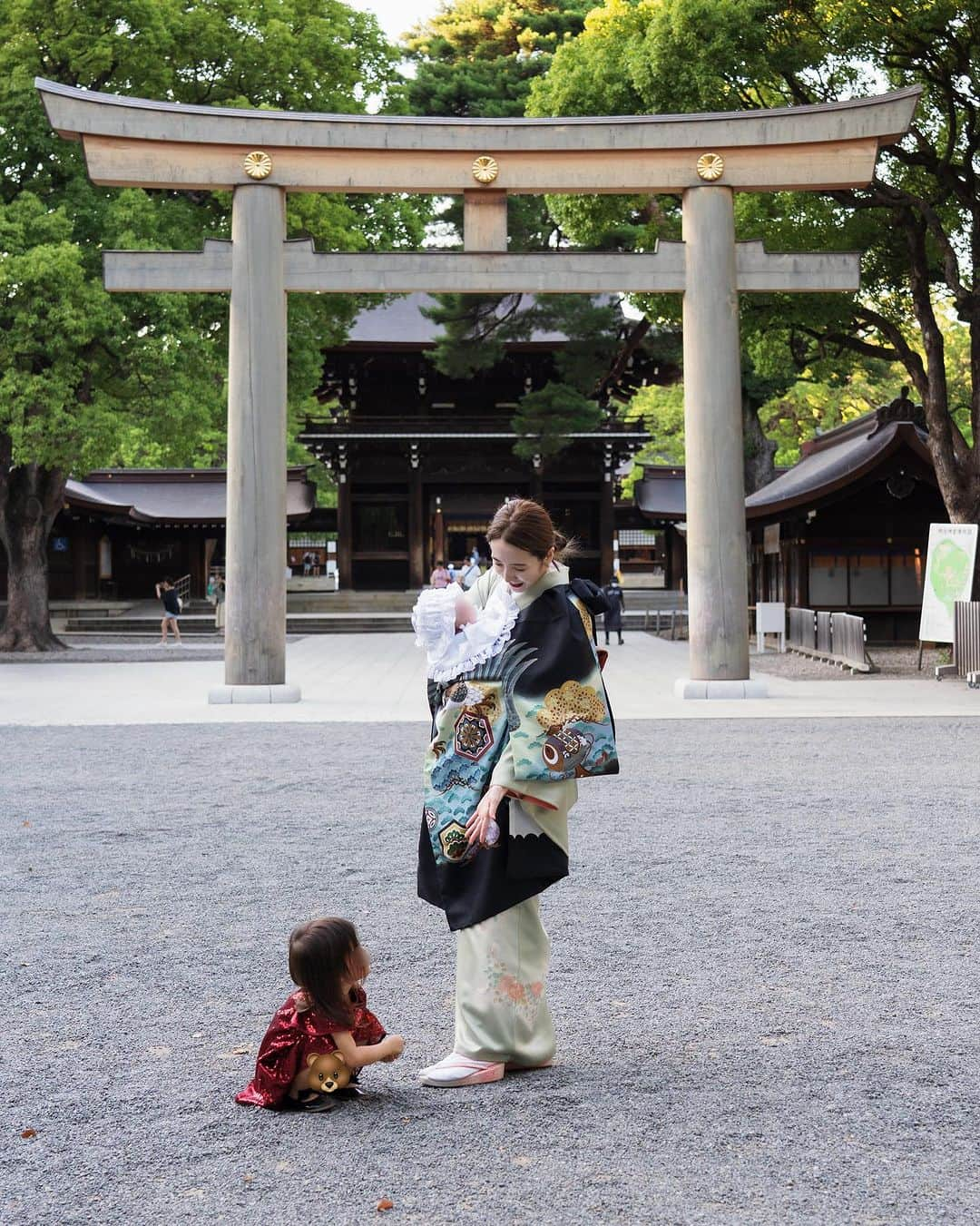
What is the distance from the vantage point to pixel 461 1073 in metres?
3.47

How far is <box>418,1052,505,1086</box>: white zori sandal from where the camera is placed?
3.46 metres

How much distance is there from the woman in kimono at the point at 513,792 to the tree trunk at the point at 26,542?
19.8 meters

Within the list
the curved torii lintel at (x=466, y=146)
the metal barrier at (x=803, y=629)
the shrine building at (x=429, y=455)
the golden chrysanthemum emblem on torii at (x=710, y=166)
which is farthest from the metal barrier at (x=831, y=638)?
the shrine building at (x=429, y=455)

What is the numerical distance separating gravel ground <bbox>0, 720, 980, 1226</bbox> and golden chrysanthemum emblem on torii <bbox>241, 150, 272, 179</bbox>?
26.0 feet

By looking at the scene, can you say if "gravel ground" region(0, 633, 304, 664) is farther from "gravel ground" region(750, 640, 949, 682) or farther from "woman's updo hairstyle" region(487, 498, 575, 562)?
"woman's updo hairstyle" region(487, 498, 575, 562)

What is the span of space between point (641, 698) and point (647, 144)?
585 cm

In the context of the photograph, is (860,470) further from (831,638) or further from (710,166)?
(710,166)

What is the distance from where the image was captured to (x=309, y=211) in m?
20.3

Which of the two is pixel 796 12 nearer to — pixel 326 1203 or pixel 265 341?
pixel 265 341

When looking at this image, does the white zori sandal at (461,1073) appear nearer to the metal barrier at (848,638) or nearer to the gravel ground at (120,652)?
the metal barrier at (848,638)

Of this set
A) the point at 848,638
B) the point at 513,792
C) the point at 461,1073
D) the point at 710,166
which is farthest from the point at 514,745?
the point at 848,638

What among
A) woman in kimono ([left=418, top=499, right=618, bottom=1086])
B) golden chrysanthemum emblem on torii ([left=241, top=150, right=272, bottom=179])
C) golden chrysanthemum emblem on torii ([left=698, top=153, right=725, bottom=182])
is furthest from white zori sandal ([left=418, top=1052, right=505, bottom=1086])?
golden chrysanthemum emblem on torii ([left=698, top=153, right=725, bottom=182])

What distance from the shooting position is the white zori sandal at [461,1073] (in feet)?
11.4

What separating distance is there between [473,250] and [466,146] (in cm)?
105
